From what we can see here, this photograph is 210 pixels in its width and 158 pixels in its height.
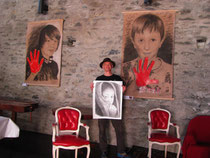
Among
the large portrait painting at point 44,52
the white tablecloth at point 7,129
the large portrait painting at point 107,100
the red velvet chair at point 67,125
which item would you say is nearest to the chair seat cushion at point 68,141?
the red velvet chair at point 67,125

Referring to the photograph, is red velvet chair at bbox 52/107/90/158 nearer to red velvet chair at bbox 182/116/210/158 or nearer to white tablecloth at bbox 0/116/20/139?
white tablecloth at bbox 0/116/20/139

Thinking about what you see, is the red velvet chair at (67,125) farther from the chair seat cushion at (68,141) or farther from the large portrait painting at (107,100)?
the large portrait painting at (107,100)

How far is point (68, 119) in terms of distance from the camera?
305cm

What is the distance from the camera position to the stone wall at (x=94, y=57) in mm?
3535

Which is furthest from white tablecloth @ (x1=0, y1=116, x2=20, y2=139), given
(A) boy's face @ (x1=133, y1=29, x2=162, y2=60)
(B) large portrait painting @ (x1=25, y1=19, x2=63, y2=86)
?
(A) boy's face @ (x1=133, y1=29, x2=162, y2=60)

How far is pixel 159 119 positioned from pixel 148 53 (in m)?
1.40

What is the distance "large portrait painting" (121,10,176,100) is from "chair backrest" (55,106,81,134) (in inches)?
52.2

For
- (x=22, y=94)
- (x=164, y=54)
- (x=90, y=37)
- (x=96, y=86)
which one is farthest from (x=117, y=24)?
(x=22, y=94)

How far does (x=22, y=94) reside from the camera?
190 inches

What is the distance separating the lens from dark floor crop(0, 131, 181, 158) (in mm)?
3154

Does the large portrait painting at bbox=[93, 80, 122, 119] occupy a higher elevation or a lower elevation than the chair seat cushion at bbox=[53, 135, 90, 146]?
higher

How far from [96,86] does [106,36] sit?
154 cm

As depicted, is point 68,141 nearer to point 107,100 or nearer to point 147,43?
point 107,100

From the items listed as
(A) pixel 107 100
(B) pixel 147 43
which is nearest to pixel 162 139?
(A) pixel 107 100
